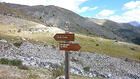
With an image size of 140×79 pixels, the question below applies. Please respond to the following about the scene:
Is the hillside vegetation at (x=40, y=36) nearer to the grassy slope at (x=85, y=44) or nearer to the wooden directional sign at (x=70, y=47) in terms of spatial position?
the grassy slope at (x=85, y=44)

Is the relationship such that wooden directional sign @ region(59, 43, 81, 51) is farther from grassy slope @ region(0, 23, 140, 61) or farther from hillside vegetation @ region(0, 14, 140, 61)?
grassy slope @ region(0, 23, 140, 61)

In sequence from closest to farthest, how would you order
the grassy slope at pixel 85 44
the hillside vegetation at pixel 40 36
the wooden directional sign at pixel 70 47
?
the wooden directional sign at pixel 70 47
the hillside vegetation at pixel 40 36
the grassy slope at pixel 85 44

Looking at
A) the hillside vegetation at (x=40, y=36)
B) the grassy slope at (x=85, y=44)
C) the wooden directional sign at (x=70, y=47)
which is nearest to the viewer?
the wooden directional sign at (x=70, y=47)

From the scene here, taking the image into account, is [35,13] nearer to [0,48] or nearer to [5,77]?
[0,48]

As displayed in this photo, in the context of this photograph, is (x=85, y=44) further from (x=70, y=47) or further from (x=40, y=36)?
(x=70, y=47)

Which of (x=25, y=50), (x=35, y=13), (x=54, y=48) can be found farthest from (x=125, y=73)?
(x=35, y=13)

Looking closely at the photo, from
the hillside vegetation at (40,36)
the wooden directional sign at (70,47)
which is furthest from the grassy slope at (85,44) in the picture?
the wooden directional sign at (70,47)

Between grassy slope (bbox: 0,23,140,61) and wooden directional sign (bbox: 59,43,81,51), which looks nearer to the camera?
wooden directional sign (bbox: 59,43,81,51)

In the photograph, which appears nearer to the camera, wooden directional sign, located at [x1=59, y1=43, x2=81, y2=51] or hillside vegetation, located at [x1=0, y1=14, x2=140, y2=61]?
wooden directional sign, located at [x1=59, y1=43, x2=81, y2=51]

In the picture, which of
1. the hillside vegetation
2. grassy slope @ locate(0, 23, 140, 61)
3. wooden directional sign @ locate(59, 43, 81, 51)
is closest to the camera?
wooden directional sign @ locate(59, 43, 81, 51)

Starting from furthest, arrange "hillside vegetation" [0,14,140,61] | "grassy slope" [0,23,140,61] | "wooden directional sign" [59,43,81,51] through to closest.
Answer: "grassy slope" [0,23,140,61] < "hillside vegetation" [0,14,140,61] < "wooden directional sign" [59,43,81,51]

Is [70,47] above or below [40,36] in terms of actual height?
above

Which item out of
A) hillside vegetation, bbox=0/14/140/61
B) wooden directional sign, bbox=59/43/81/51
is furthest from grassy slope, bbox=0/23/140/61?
wooden directional sign, bbox=59/43/81/51

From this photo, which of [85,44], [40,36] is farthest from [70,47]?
[85,44]
